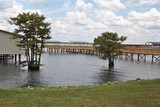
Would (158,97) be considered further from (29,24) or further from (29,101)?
(29,24)

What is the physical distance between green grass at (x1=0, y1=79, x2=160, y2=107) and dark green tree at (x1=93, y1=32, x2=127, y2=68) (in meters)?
51.4

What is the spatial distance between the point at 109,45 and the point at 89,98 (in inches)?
2176

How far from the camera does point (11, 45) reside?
72.6m

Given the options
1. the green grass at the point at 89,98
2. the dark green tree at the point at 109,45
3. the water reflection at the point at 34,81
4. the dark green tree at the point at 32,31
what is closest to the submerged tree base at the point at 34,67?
the dark green tree at the point at 32,31

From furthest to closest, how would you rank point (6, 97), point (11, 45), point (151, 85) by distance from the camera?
1. point (11, 45)
2. point (151, 85)
3. point (6, 97)

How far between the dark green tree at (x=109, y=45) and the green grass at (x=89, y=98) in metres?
51.4

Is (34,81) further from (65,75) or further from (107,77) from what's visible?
(107,77)

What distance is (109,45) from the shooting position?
69.8 m

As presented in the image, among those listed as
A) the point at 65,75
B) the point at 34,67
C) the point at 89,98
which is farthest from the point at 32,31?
the point at 89,98

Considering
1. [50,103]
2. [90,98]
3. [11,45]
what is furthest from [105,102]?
[11,45]

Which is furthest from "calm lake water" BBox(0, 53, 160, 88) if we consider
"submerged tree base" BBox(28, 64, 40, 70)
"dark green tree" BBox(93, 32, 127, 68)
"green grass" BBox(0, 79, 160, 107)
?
"green grass" BBox(0, 79, 160, 107)

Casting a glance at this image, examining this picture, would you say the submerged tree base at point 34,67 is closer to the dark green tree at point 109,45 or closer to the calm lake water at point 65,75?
the calm lake water at point 65,75

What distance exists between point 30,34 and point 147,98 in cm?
4752

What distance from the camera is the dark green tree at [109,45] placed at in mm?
69500
